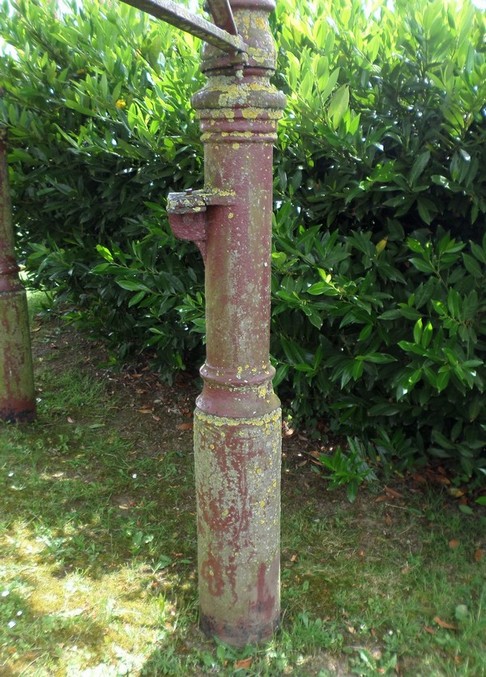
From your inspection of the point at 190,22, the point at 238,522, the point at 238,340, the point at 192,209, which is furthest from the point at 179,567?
the point at 190,22

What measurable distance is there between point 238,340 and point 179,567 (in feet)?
4.03

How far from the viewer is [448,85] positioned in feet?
8.26

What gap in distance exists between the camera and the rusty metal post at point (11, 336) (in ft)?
12.6

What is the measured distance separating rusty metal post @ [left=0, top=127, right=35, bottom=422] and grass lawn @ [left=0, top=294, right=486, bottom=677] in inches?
6.1

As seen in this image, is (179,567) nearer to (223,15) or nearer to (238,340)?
(238,340)

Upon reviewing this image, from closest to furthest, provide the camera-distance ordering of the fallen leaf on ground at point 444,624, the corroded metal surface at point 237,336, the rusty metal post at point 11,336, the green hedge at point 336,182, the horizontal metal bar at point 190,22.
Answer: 1. the horizontal metal bar at point 190,22
2. the corroded metal surface at point 237,336
3. the fallen leaf on ground at point 444,624
4. the green hedge at point 336,182
5. the rusty metal post at point 11,336

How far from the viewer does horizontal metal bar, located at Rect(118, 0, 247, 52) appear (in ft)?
5.21

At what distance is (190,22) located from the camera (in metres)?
1.68

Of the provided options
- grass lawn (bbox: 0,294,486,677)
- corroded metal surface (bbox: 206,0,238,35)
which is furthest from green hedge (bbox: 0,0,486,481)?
corroded metal surface (bbox: 206,0,238,35)

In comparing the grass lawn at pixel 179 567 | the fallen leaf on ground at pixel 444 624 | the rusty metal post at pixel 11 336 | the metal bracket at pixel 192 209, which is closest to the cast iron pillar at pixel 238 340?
the metal bracket at pixel 192 209

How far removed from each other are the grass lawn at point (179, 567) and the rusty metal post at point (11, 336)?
154mm

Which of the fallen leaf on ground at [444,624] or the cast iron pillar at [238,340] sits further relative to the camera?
the fallen leaf on ground at [444,624]

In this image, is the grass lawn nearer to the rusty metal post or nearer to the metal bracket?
the rusty metal post

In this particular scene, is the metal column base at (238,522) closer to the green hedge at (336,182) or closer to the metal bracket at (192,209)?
the metal bracket at (192,209)
